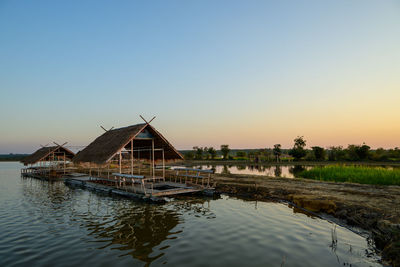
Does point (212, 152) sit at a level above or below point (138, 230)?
above

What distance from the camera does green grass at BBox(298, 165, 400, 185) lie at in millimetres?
15756

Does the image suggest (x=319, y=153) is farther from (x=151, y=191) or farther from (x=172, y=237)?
(x=172, y=237)

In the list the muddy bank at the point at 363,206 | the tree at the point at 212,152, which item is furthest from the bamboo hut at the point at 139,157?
the tree at the point at 212,152

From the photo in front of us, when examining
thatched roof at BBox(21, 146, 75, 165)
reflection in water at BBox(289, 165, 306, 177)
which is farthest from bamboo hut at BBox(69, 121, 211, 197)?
reflection in water at BBox(289, 165, 306, 177)

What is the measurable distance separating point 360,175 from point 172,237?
52.2 ft

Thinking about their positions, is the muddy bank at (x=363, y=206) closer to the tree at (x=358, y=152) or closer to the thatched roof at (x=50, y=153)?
the thatched roof at (x=50, y=153)

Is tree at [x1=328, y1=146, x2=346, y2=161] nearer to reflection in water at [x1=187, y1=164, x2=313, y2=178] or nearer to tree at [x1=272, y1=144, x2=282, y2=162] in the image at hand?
tree at [x1=272, y1=144, x2=282, y2=162]

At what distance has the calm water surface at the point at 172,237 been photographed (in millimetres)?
5914

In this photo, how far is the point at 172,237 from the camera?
293 inches

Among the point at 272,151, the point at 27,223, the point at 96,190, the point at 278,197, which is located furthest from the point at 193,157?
the point at 27,223

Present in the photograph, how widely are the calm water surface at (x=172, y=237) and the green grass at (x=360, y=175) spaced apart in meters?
9.09

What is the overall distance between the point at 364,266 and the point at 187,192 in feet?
33.5

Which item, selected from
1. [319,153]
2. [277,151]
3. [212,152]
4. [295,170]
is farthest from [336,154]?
[212,152]

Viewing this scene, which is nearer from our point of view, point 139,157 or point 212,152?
point 139,157
